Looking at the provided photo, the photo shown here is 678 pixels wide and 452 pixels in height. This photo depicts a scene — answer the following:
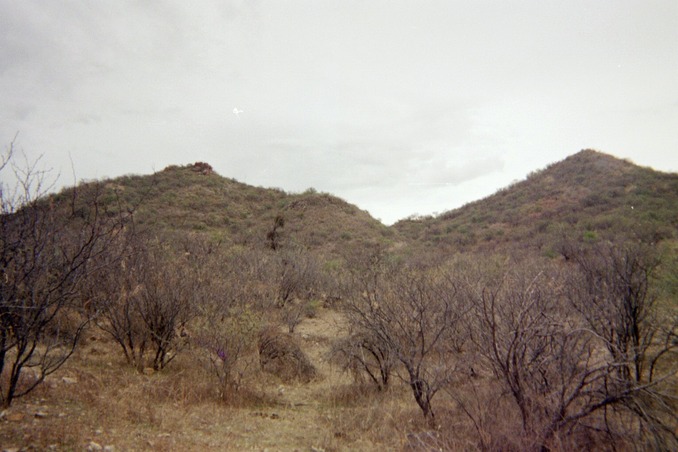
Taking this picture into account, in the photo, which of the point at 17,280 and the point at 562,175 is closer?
the point at 17,280

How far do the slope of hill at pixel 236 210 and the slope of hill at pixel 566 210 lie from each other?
626 cm

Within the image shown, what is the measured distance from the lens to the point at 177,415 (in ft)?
18.4

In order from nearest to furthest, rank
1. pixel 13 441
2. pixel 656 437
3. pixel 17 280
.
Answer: pixel 656 437 < pixel 13 441 < pixel 17 280

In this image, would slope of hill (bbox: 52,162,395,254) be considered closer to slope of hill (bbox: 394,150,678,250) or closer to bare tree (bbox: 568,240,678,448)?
slope of hill (bbox: 394,150,678,250)

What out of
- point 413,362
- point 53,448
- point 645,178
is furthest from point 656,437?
point 645,178

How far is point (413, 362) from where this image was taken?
639 centimetres

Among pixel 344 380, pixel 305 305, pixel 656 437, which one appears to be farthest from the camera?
pixel 305 305

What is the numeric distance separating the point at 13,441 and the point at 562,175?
43.2 m

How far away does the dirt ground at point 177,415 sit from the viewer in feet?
14.7

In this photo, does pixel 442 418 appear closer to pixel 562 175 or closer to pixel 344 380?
pixel 344 380

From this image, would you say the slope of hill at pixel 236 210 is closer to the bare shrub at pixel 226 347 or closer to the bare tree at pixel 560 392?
the bare shrub at pixel 226 347

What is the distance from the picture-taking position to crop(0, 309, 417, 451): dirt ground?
14.7 feet

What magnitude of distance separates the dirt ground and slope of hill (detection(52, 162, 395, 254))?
17610 millimetres

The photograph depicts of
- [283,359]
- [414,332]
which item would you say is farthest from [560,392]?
[283,359]
